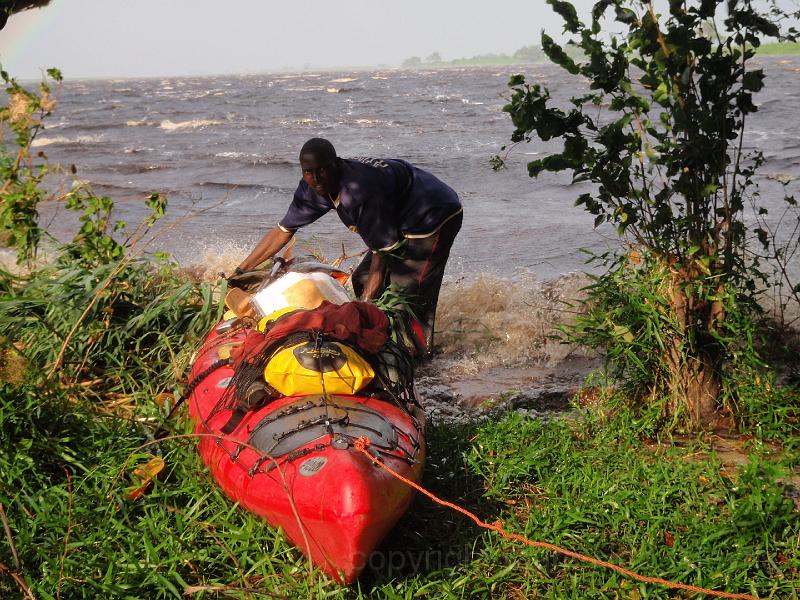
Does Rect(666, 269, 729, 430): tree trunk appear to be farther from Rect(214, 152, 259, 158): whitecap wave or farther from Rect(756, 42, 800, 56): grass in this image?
Rect(756, 42, 800, 56): grass

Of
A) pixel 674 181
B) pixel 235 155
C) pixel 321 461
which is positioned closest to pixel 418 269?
pixel 674 181

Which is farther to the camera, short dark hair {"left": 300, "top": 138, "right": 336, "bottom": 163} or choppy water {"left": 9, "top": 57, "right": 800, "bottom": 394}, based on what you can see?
choppy water {"left": 9, "top": 57, "right": 800, "bottom": 394}

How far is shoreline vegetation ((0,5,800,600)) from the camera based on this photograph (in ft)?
11.3

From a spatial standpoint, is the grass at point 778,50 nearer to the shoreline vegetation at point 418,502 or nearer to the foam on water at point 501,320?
the foam on water at point 501,320

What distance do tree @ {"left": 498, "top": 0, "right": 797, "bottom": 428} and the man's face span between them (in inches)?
52.4

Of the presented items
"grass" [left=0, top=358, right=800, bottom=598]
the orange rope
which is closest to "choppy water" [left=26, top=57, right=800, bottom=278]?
"grass" [left=0, top=358, right=800, bottom=598]

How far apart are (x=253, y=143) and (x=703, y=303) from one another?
2010 cm

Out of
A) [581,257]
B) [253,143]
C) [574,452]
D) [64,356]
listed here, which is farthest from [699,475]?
[253,143]

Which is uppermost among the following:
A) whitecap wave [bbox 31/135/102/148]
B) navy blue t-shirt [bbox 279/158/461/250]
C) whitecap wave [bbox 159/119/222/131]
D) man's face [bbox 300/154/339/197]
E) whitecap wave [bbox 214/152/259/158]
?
man's face [bbox 300/154/339/197]

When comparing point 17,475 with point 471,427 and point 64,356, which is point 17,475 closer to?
point 64,356

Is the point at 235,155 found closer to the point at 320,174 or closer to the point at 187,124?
the point at 187,124

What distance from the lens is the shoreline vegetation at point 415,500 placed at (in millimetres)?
3438

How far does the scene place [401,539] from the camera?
3.86 metres

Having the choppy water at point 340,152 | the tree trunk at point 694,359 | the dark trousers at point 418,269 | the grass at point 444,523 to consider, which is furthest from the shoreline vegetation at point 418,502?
the choppy water at point 340,152
